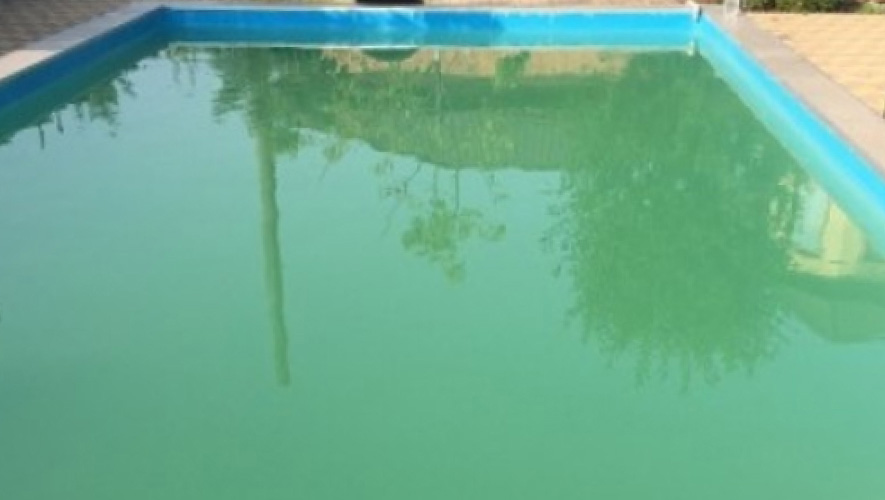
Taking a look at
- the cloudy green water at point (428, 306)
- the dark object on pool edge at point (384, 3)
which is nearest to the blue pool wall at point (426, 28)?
the dark object on pool edge at point (384, 3)

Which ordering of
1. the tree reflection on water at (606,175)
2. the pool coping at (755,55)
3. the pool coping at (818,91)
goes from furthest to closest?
the pool coping at (755,55), the pool coping at (818,91), the tree reflection on water at (606,175)

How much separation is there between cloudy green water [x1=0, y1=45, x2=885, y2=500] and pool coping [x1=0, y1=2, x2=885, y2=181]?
18.6 inches

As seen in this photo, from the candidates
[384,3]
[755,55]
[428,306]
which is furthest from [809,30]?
[428,306]

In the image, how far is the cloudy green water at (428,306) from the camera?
3.98 meters

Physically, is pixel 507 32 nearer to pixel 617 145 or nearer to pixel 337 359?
pixel 617 145

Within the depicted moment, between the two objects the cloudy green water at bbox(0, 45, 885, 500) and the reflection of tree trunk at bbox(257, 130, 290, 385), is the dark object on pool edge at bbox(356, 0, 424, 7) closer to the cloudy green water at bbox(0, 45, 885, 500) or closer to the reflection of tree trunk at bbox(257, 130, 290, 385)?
the cloudy green water at bbox(0, 45, 885, 500)

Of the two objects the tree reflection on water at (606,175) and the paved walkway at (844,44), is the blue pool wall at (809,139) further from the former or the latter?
the paved walkway at (844,44)

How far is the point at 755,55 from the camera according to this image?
30.4ft

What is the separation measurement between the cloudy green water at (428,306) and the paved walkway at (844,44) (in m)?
0.95

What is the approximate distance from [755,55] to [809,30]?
1.63m

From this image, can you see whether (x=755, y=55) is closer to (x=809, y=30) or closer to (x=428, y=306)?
(x=809, y=30)

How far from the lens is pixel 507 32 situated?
448 inches

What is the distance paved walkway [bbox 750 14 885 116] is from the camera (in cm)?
817

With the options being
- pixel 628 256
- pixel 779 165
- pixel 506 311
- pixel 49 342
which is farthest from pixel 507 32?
pixel 49 342
